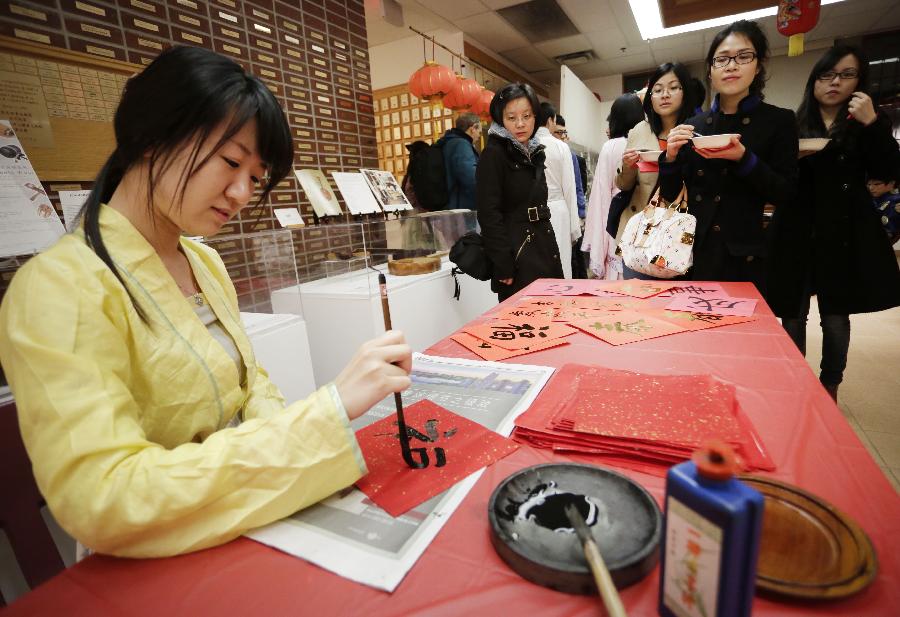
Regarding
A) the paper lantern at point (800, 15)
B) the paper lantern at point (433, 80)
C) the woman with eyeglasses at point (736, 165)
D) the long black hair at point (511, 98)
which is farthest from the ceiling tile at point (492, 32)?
the woman with eyeglasses at point (736, 165)

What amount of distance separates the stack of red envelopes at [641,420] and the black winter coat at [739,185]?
118 centimetres

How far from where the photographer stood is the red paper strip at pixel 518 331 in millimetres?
1304

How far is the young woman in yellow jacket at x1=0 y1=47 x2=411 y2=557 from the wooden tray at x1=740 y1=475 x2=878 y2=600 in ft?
1.56

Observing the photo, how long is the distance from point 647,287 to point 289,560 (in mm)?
1702

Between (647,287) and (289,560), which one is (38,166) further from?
(647,287)

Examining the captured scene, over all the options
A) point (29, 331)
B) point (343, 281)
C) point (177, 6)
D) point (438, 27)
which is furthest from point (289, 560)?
point (438, 27)

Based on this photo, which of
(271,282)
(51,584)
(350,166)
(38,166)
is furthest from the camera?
(350,166)

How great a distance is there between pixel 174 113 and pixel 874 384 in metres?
3.60

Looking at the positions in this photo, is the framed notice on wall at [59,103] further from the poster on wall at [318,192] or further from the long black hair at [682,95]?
the long black hair at [682,95]

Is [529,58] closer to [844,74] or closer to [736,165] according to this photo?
[844,74]

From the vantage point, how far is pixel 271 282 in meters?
2.37

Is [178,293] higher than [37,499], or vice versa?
[178,293]

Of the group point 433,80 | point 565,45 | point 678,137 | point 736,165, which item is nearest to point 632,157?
point 678,137

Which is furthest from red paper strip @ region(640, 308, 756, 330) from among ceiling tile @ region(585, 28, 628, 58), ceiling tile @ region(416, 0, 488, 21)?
ceiling tile @ region(585, 28, 628, 58)
